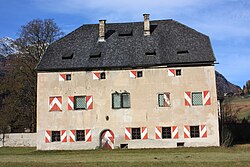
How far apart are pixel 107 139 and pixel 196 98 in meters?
7.24

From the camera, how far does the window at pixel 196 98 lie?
25.5 m

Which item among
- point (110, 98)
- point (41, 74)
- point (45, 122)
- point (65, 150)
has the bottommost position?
point (65, 150)

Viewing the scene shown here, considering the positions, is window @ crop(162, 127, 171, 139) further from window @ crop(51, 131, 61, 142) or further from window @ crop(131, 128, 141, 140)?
window @ crop(51, 131, 61, 142)

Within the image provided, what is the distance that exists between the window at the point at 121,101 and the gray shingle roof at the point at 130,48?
7.22ft

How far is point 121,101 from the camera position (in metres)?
26.1

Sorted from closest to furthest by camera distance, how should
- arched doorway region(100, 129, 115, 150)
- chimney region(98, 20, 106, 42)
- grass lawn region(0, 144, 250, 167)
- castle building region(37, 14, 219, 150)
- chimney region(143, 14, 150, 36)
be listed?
grass lawn region(0, 144, 250, 167)
castle building region(37, 14, 219, 150)
arched doorway region(100, 129, 115, 150)
chimney region(143, 14, 150, 36)
chimney region(98, 20, 106, 42)

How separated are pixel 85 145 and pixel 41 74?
6.49 meters

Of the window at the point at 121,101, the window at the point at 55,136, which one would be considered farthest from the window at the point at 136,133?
the window at the point at 55,136

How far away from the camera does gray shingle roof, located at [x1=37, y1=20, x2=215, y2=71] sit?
26312 millimetres

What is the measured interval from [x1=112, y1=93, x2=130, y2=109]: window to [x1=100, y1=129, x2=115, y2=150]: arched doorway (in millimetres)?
1954

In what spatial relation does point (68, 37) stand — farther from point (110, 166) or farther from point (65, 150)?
point (110, 166)

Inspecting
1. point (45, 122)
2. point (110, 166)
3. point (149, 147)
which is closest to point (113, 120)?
point (149, 147)

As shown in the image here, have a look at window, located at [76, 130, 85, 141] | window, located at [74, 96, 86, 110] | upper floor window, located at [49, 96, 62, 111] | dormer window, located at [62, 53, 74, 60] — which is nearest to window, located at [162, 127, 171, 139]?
window, located at [76, 130, 85, 141]

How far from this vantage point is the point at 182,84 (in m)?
25.8
